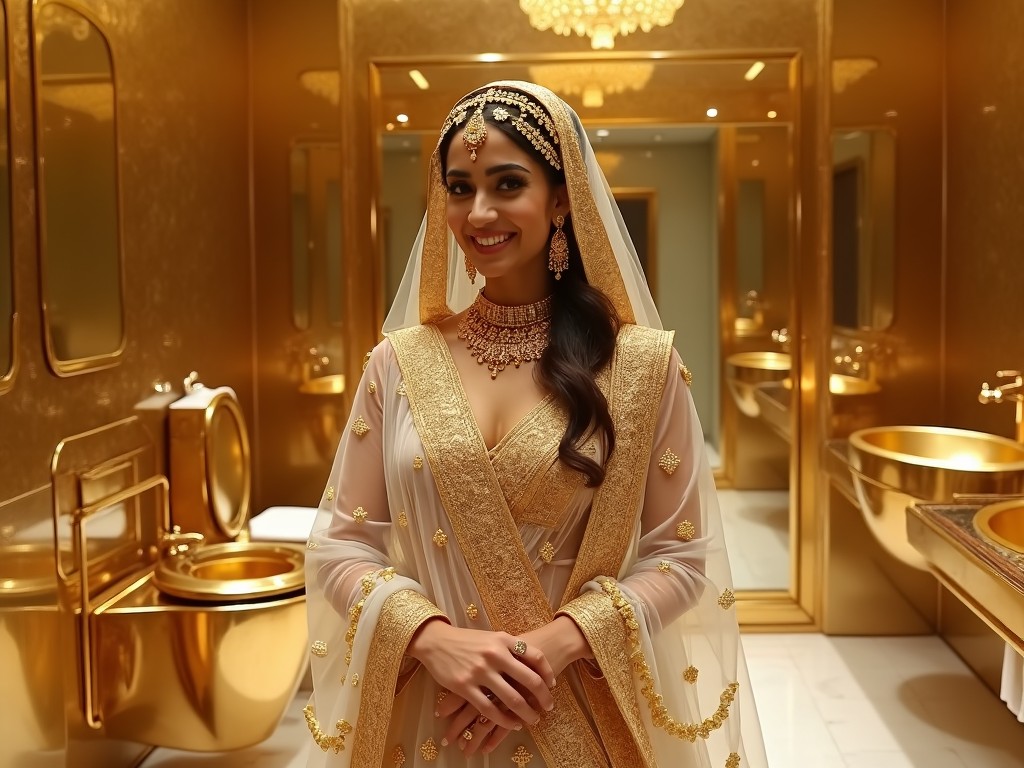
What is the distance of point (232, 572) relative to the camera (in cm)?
298

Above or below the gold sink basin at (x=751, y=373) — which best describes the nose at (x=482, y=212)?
above

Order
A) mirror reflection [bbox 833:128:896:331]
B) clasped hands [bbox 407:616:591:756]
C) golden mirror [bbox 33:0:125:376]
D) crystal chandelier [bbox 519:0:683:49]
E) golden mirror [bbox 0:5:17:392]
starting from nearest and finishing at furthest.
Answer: clasped hands [bbox 407:616:591:756], golden mirror [bbox 0:5:17:392], golden mirror [bbox 33:0:125:376], crystal chandelier [bbox 519:0:683:49], mirror reflection [bbox 833:128:896:331]

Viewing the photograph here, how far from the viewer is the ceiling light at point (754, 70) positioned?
154 inches

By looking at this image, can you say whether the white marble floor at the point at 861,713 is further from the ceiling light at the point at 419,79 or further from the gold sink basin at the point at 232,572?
the ceiling light at the point at 419,79

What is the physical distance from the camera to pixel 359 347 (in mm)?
4008

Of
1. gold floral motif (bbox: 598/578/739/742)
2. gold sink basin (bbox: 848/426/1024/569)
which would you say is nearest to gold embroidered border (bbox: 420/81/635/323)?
gold floral motif (bbox: 598/578/739/742)

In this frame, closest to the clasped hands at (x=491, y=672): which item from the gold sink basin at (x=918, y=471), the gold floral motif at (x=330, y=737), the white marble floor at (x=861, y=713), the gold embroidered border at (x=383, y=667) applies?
the gold embroidered border at (x=383, y=667)

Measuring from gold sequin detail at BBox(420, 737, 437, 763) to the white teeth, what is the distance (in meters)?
0.63

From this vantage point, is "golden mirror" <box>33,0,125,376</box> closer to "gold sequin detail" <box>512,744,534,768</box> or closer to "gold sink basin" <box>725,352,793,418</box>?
"gold sequin detail" <box>512,744,534,768</box>

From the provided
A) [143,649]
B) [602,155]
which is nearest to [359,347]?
[602,155]

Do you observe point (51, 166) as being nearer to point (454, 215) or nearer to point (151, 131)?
point (151, 131)

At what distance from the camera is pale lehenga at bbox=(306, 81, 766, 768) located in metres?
1.29

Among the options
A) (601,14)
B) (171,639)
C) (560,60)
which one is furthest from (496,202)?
(560,60)

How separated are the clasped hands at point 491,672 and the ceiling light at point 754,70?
3.15 m
